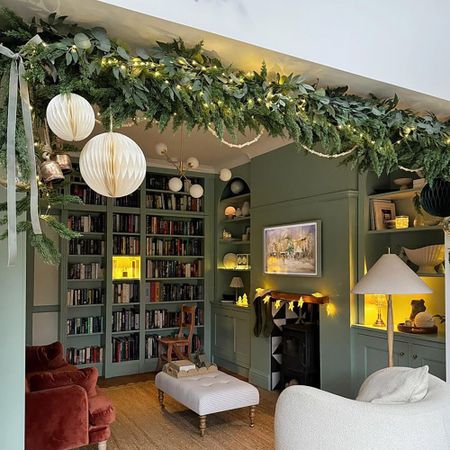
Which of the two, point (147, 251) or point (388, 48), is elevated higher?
point (388, 48)

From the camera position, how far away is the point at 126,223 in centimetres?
615

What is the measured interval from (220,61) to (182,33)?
0.81ft

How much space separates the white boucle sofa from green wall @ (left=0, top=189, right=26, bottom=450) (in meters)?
1.39

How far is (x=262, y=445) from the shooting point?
3.66m

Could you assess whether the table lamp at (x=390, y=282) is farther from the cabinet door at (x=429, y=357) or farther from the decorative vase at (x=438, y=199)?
the decorative vase at (x=438, y=199)

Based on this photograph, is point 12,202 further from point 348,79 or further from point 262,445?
point 262,445

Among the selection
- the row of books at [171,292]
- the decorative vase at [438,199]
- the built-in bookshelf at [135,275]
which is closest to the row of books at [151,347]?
the built-in bookshelf at [135,275]

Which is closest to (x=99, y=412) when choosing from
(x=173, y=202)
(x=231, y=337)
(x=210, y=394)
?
(x=210, y=394)

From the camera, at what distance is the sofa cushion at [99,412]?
3281 mm

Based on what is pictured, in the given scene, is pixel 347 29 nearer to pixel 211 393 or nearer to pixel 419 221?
pixel 419 221

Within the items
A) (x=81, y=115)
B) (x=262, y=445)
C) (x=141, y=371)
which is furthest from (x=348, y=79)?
(x=141, y=371)

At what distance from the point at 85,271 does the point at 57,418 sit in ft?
10.1

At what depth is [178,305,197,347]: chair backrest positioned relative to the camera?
19.0 feet

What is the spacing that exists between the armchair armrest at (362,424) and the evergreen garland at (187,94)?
125 cm
